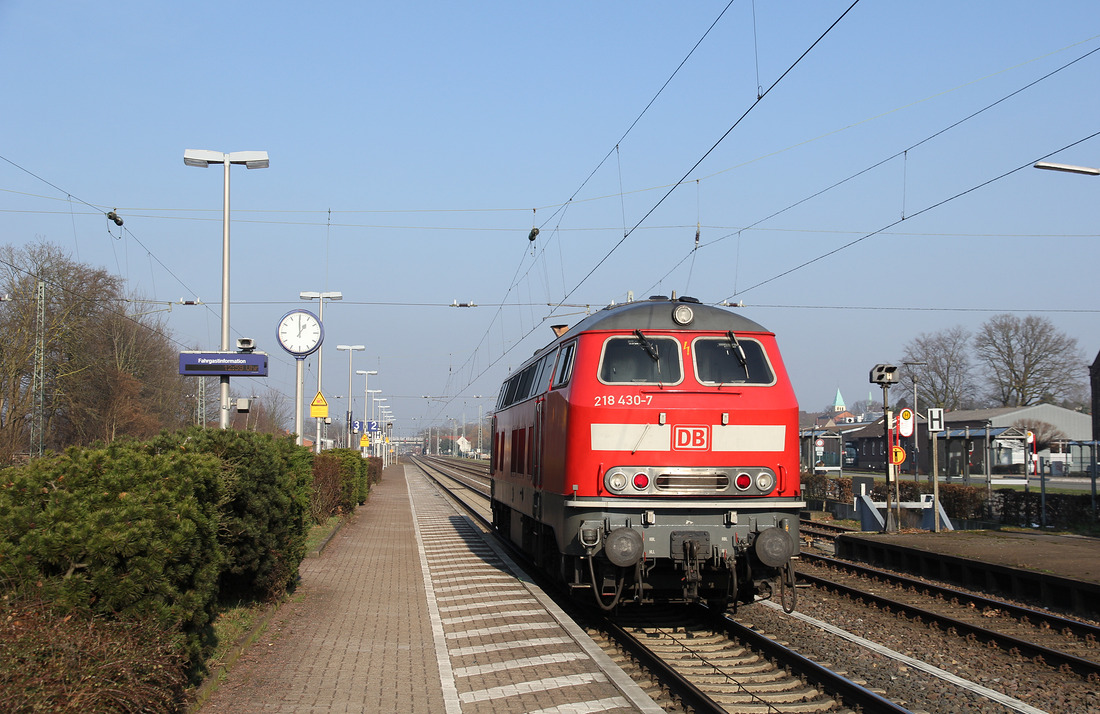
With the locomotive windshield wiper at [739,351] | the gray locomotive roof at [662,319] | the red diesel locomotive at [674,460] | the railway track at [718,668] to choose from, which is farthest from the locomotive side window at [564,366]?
the railway track at [718,668]

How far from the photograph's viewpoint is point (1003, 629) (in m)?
10.5

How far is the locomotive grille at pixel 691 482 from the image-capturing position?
31.0 feet

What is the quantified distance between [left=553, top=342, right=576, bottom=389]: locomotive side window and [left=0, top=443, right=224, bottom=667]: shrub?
526 centimetres

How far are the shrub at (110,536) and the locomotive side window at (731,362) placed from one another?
584cm

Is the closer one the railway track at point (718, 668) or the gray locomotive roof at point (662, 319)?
the railway track at point (718, 668)

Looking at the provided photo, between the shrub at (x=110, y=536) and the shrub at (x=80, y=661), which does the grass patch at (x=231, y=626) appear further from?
the shrub at (x=80, y=661)

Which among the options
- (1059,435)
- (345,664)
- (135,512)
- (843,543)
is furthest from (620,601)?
(1059,435)

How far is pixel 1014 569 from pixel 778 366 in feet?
18.9

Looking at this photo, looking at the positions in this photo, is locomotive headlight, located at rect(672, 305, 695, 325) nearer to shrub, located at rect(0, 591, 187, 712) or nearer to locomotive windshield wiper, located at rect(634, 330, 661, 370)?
locomotive windshield wiper, located at rect(634, 330, 661, 370)

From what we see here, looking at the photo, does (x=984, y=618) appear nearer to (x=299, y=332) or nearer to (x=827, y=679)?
(x=827, y=679)

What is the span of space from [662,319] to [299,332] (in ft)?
30.7

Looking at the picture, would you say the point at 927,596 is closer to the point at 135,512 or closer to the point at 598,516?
the point at 598,516

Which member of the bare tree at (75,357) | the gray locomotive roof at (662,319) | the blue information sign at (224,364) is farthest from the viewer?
the bare tree at (75,357)

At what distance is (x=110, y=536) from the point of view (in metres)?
5.22
